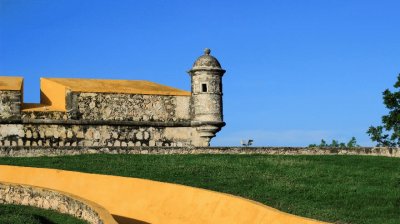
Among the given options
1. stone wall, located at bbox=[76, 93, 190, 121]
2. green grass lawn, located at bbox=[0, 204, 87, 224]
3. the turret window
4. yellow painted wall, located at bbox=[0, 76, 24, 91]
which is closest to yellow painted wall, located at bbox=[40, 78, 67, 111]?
stone wall, located at bbox=[76, 93, 190, 121]

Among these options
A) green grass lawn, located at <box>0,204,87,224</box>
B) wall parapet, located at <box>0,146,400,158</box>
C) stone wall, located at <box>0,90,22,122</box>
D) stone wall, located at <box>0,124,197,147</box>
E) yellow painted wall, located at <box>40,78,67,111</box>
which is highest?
yellow painted wall, located at <box>40,78,67,111</box>

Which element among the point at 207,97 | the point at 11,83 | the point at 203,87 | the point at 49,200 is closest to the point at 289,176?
the point at 49,200

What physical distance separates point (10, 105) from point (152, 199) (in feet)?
41.6

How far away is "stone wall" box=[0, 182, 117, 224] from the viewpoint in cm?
1720

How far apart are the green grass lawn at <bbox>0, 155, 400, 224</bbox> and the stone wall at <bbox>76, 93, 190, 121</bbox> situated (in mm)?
4728

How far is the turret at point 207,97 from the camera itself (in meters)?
32.1

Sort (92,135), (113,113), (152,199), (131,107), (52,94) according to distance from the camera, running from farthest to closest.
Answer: (52,94) → (131,107) → (113,113) → (92,135) → (152,199)

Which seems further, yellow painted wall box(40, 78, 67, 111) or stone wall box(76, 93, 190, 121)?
yellow painted wall box(40, 78, 67, 111)

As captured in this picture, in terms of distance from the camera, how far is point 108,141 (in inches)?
1230

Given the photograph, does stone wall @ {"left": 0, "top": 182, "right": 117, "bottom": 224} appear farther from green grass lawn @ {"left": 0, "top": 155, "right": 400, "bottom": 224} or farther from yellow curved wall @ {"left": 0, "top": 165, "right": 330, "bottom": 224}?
green grass lawn @ {"left": 0, "top": 155, "right": 400, "bottom": 224}

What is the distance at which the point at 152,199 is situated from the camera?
19.3m

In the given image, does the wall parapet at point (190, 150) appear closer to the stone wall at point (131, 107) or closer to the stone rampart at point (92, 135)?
the stone rampart at point (92, 135)

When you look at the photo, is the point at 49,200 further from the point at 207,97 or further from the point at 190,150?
the point at 207,97

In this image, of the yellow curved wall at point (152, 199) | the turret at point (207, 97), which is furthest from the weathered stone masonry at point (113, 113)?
the yellow curved wall at point (152, 199)
